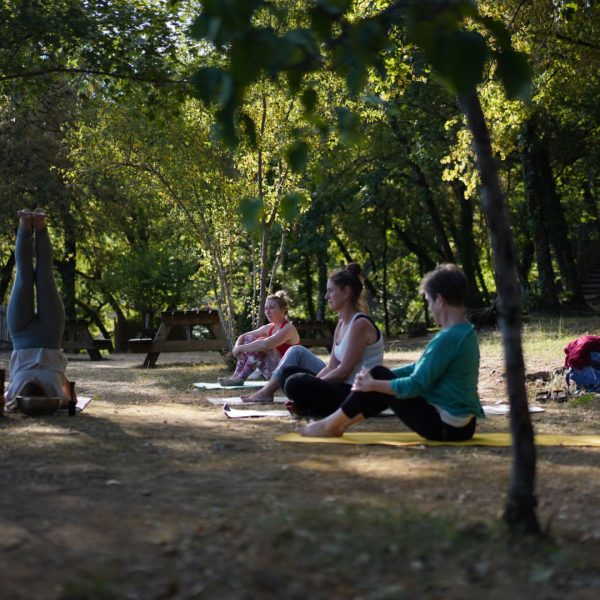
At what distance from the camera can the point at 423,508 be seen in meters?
4.84

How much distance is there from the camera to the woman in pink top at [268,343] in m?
12.1

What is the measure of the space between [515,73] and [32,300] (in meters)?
6.50

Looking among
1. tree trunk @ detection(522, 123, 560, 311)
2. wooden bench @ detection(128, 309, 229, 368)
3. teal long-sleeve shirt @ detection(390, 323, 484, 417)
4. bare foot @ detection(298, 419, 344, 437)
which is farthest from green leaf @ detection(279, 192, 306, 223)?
tree trunk @ detection(522, 123, 560, 311)

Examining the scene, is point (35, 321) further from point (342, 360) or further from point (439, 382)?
point (439, 382)

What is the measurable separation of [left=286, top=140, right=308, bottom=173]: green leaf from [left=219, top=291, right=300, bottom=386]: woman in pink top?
7998mm

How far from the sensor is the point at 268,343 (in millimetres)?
12180

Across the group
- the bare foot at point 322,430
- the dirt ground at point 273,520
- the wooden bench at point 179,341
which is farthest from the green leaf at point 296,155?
the wooden bench at point 179,341

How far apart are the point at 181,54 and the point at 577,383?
6.96m

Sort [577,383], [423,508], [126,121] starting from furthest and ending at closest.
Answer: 1. [126,121]
2. [577,383]
3. [423,508]

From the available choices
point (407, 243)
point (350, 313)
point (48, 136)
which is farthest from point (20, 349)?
point (407, 243)

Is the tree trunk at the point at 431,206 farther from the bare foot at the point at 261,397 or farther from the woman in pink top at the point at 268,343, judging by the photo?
the bare foot at the point at 261,397

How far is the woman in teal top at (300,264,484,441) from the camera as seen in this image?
22.4 ft

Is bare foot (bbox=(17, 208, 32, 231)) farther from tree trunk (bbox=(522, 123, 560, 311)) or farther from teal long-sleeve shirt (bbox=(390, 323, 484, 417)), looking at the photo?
tree trunk (bbox=(522, 123, 560, 311))

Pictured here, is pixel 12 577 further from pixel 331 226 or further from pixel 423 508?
pixel 331 226
